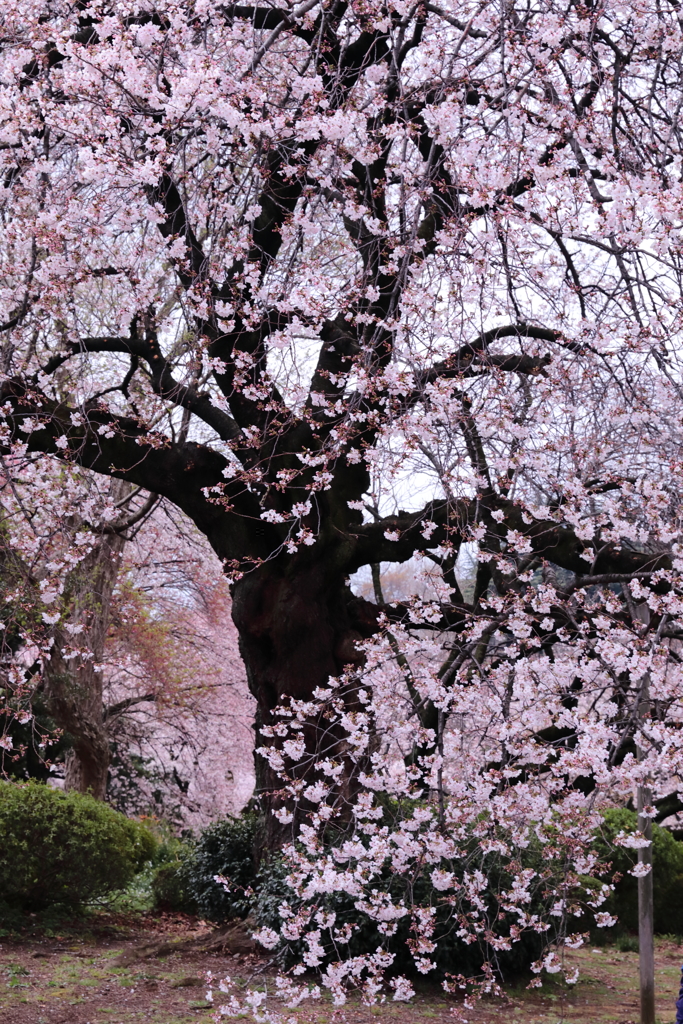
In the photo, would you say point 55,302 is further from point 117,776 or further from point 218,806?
point 218,806

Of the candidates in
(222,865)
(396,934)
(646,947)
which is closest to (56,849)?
(222,865)

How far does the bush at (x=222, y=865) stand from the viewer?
24.9ft

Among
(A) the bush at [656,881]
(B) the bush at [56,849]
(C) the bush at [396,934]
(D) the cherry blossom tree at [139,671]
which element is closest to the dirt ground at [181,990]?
(C) the bush at [396,934]

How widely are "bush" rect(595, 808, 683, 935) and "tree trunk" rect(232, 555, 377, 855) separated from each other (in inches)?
139

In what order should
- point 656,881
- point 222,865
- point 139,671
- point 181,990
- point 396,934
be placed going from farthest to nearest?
point 139,671, point 656,881, point 222,865, point 181,990, point 396,934

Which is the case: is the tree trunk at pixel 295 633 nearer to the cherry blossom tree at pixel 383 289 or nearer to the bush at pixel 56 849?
the cherry blossom tree at pixel 383 289

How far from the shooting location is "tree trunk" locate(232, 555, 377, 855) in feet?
20.9

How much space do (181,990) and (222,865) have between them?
1.85 meters

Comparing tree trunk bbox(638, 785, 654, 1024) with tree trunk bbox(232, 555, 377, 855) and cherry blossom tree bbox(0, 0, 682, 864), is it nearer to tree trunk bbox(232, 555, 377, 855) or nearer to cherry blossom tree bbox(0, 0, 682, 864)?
cherry blossom tree bbox(0, 0, 682, 864)

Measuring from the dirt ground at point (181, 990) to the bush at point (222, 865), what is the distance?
1.54 feet

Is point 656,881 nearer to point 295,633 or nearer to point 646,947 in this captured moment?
point 646,947

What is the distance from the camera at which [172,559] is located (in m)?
13.3

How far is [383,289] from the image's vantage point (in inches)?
242

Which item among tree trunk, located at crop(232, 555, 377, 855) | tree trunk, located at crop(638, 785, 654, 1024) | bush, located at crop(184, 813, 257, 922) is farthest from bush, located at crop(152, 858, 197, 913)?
tree trunk, located at crop(638, 785, 654, 1024)
